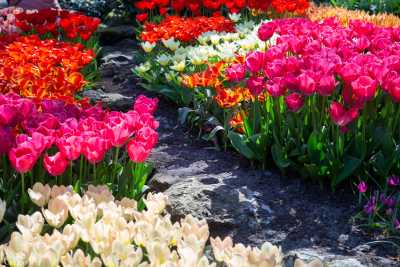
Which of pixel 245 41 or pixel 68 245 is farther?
pixel 245 41

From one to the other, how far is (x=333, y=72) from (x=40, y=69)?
2265mm

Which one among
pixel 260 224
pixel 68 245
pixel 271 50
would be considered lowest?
pixel 260 224

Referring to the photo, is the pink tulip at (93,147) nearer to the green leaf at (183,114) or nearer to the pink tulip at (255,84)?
the pink tulip at (255,84)

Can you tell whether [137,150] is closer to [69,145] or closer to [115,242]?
[69,145]

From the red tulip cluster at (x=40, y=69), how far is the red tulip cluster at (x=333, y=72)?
1.16m

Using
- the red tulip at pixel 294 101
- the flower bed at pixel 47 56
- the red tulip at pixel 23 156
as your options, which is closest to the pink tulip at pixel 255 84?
the red tulip at pixel 294 101

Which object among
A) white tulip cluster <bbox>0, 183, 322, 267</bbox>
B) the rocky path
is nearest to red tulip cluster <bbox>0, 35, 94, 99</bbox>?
the rocky path

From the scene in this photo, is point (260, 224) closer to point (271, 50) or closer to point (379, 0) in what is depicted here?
point (271, 50)

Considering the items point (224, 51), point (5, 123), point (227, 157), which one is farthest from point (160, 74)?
point (5, 123)

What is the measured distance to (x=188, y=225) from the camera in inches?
85.1

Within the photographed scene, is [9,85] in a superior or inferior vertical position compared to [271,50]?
inferior

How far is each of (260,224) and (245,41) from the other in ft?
8.37

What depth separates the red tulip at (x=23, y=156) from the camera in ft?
8.79

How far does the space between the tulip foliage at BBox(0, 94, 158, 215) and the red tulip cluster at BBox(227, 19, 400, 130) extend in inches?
28.1
